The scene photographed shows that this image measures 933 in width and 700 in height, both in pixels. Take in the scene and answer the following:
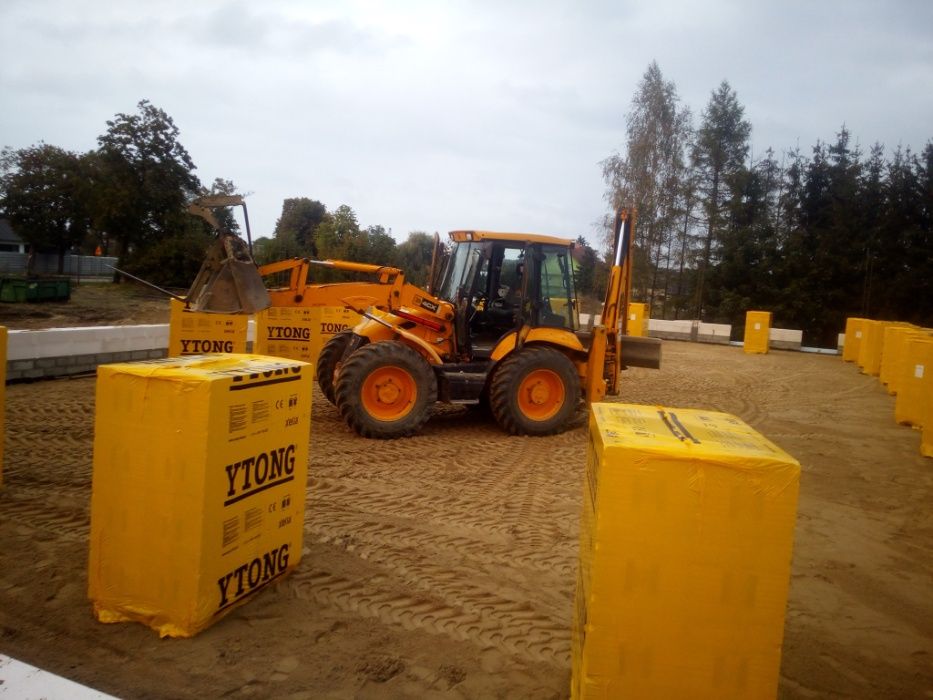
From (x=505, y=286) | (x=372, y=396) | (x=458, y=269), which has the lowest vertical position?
(x=372, y=396)

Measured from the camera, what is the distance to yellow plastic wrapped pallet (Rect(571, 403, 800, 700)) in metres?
2.46

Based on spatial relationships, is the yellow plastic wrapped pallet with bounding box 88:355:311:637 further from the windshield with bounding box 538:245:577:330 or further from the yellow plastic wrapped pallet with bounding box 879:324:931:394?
the yellow plastic wrapped pallet with bounding box 879:324:931:394

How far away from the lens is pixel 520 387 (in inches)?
345

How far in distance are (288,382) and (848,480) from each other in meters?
6.45

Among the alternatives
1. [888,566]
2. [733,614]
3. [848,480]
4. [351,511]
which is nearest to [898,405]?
[848,480]

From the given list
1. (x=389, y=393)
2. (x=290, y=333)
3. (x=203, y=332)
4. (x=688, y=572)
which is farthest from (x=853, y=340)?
(x=688, y=572)

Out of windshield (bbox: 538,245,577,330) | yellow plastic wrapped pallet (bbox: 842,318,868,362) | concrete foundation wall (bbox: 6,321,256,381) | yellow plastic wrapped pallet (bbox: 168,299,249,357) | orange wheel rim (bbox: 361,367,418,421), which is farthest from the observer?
yellow plastic wrapped pallet (bbox: 842,318,868,362)

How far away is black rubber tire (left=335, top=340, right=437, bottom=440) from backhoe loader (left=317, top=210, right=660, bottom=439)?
2 centimetres

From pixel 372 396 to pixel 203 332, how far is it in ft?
11.7

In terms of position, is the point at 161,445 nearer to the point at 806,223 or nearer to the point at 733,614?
the point at 733,614

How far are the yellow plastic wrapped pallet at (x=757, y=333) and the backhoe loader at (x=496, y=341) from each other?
1525 centimetres

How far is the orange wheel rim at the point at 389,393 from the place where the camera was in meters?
8.23

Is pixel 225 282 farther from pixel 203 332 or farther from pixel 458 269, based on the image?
pixel 458 269

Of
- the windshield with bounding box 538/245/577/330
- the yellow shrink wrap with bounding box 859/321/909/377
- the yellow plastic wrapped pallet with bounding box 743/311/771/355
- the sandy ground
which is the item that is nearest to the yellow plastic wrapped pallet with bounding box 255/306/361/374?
the sandy ground
